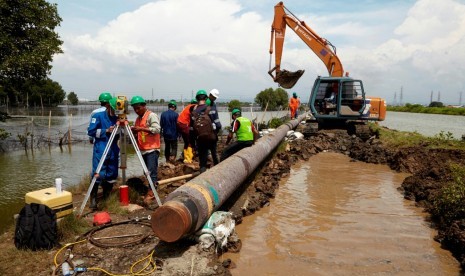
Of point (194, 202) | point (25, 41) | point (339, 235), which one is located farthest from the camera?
point (25, 41)

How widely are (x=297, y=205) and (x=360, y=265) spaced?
8.14 feet

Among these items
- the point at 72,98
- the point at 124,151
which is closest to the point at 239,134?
the point at 124,151

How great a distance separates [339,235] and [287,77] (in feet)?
33.9

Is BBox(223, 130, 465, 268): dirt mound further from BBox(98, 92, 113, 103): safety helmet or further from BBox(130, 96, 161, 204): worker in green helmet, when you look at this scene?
BBox(98, 92, 113, 103): safety helmet

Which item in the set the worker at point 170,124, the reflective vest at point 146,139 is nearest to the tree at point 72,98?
the worker at point 170,124

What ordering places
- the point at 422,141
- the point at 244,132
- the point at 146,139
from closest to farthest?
the point at 146,139 < the point at 244,132 < the point at 422,141

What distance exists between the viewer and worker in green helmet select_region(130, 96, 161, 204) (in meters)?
5.73

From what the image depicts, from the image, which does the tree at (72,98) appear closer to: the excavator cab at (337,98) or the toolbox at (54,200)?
the excavator cab at (337,98)

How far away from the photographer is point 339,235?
5.31m

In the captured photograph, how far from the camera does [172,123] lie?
907 cm

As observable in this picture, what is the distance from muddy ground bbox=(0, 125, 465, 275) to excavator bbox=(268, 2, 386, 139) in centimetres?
129

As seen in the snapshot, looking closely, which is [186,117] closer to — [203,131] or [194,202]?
[203,131]

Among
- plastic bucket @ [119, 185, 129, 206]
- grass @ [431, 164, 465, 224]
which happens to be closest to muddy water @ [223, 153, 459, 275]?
grass @ [431, 164, 465, 224]

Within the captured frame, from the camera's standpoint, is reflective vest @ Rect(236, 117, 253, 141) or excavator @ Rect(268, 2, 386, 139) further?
excavator @ Rect(268, 2, 386, 139)
